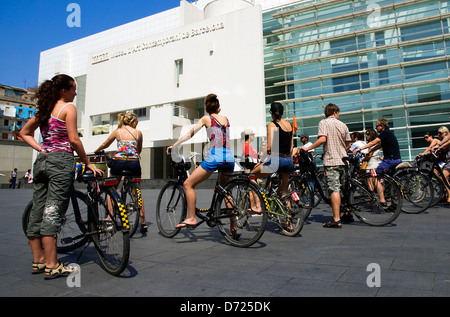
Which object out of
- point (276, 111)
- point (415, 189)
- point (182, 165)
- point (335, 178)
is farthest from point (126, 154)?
point (415, 189)

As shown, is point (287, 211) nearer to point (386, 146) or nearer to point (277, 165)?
point (277, 165)

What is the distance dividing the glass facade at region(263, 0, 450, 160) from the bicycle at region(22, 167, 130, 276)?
23.4 metres

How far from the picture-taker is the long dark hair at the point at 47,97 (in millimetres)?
2785

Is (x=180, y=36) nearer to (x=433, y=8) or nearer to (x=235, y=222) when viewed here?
(x=433, y=8)

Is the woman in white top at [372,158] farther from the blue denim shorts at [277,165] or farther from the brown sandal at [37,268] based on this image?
the brown sandal at [37,268]

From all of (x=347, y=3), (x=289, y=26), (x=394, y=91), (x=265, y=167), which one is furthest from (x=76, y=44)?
(x=265, y=167)

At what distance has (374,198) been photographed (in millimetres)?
4812

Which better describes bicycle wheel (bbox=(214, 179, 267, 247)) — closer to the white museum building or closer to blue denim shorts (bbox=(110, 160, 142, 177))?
blue denim shorts (bbox=(110, 160, 142, 177))

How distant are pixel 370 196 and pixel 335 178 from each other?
0.59m

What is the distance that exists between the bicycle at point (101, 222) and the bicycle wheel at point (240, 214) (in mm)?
1280

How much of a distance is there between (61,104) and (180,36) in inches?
1066

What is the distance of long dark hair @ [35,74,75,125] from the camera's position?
9.14 ft

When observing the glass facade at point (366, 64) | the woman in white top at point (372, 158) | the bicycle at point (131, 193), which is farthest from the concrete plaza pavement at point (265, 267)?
the glass facade at point (366, 64)

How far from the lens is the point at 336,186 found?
4.86 meters
